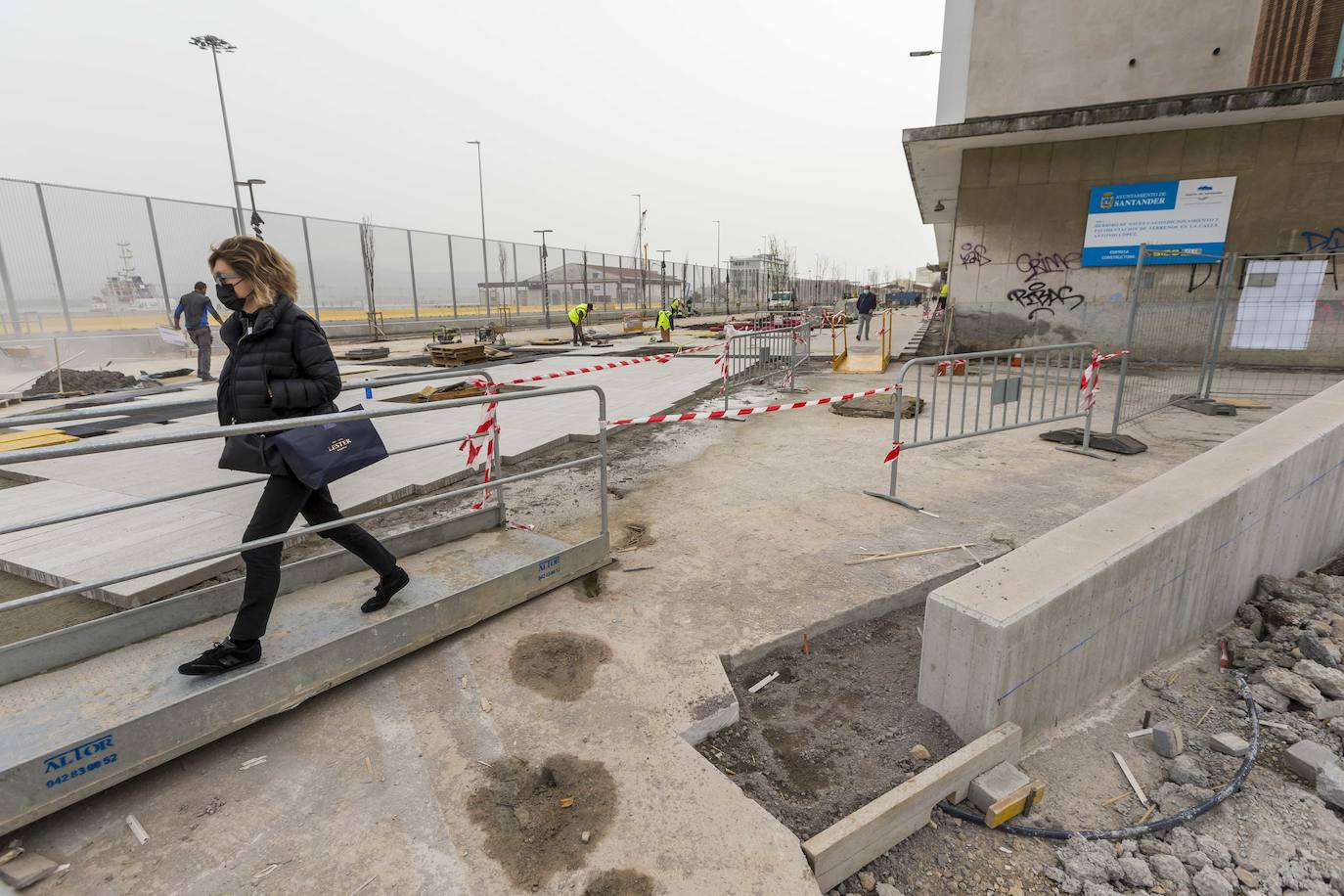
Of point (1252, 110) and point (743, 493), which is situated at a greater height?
point (1252, 110)

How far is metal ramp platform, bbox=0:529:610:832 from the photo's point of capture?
2383 millimetres

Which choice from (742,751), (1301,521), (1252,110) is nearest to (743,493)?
(742,751)

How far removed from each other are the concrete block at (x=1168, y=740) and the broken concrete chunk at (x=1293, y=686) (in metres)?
1.05

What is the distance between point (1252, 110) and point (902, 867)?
15.7m

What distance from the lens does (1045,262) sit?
14844 millimetres

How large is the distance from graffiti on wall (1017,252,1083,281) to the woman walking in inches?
629

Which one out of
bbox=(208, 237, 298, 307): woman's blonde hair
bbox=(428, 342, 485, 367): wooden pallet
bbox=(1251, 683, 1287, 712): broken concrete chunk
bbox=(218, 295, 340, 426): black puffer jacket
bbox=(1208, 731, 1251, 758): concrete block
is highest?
bbox=(208, 237, 298, 307): woman's blonde hair

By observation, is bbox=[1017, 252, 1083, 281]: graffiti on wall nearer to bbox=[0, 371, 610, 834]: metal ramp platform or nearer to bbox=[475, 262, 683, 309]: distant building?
bbox=[0, 371, 610, 834]: metal ramp platform

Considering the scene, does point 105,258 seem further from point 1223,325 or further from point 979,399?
point 1223,325

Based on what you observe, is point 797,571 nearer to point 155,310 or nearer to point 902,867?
point 902,867

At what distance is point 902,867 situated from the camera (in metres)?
2.57

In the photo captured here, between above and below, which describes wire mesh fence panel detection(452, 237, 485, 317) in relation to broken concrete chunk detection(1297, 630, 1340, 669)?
above

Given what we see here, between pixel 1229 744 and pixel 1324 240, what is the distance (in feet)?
49.0

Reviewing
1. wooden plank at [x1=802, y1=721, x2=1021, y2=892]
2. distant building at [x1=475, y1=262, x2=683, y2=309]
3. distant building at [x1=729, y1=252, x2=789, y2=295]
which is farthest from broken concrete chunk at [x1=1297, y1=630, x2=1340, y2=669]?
distant building at [x1=729, y1=252, x2=789, y2=295]
